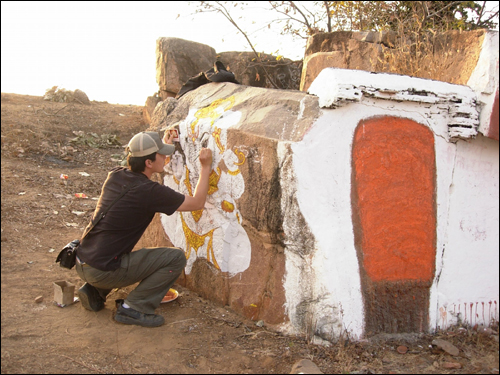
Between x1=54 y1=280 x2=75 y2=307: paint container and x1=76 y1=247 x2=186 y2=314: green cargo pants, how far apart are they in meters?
0.28

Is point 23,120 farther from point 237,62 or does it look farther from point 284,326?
point 284,326

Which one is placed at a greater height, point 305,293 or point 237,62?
point 237,62

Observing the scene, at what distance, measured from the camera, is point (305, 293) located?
292cm

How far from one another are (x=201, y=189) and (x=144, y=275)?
2.42ft

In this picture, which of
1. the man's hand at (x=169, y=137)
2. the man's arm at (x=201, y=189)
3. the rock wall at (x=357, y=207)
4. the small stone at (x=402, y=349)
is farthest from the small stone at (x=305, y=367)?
the man's hand at (x=169, y=137)

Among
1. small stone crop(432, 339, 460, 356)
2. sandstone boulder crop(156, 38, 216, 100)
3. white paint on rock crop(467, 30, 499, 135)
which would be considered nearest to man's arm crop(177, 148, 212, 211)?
small stone crop(432, 339, 460, 356)

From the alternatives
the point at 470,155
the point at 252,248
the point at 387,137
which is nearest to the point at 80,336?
the point at 252,248

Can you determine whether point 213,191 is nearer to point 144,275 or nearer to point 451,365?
point 144,275

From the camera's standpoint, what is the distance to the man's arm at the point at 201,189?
3172 mm

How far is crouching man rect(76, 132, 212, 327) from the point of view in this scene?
10.1 feet

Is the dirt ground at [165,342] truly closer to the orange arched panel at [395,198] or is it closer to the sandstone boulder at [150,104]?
the orange arched panel at [395,198]

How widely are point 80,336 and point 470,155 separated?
2983 mm

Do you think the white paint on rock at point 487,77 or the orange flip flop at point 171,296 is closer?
the white paint on rock at point 487,77

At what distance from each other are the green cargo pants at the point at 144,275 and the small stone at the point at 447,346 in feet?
5.92
